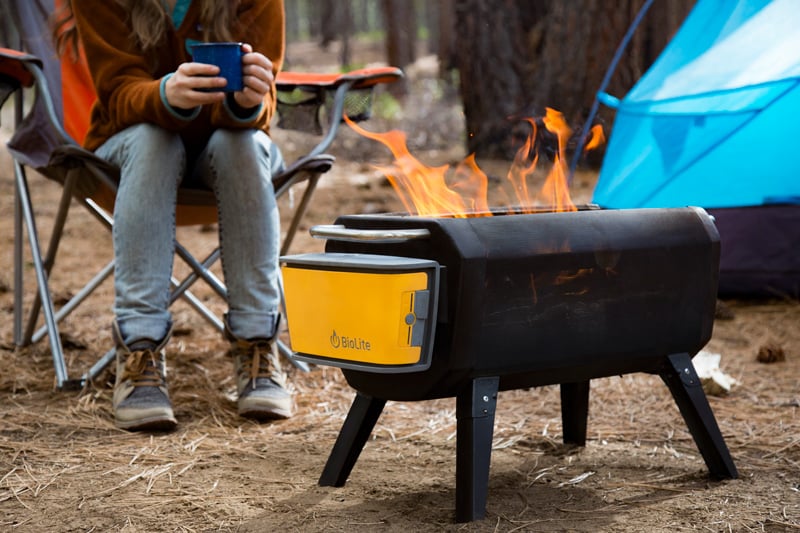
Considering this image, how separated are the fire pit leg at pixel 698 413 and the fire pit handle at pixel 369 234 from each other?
58cm

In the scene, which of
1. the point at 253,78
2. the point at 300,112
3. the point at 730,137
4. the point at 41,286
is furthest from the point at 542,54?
the point at 253,78

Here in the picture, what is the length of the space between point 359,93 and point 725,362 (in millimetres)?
1283

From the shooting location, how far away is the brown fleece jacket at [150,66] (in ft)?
7.45

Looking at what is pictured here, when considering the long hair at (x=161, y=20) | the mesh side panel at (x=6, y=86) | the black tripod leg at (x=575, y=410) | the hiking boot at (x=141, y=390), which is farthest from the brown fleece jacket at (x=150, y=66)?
the black tripod leg at (x=575, y=410)

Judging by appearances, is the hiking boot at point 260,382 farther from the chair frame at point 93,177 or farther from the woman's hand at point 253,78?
the woman's hand at point 253,78

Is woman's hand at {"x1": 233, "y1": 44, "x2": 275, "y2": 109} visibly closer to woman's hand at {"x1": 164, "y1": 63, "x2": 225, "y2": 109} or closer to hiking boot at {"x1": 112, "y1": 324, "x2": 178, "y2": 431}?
woman's hand at {"x1": 164, "y1": 63, "x2": 225, "y2": 109}

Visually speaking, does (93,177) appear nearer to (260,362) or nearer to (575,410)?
(260,362)

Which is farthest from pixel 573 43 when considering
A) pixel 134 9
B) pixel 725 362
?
pixel 134 9

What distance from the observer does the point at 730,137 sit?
9.91ft

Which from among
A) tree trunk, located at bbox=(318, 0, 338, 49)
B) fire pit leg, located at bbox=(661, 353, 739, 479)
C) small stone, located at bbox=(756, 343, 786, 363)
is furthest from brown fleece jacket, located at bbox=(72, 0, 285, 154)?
tree trunk, located at bbox=(318, 0, 338, 49)

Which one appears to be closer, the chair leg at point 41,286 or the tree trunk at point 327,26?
the chair leg at point 41,286

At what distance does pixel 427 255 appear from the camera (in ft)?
5.20

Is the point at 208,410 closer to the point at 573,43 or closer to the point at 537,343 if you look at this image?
the point at 537,343

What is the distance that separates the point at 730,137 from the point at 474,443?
1.77 metres
